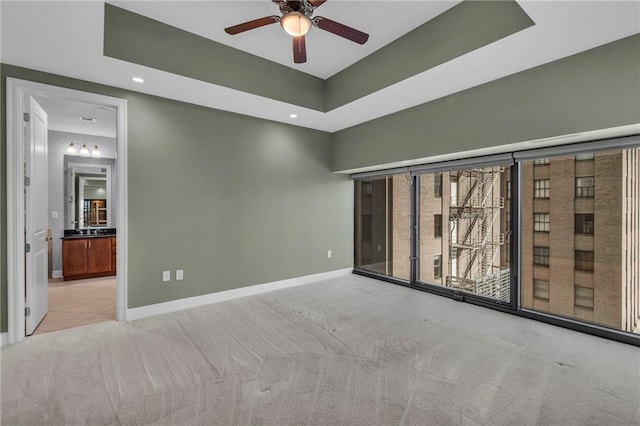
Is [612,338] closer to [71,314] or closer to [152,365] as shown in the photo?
[152,365]

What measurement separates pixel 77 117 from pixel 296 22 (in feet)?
14.8

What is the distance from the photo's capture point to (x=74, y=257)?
17.0 ft

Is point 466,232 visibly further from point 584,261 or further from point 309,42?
point 309,42

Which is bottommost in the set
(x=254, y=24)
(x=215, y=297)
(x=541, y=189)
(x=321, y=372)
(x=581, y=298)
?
(x=321, y=372)

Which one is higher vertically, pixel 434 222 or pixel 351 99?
pixel 351 99

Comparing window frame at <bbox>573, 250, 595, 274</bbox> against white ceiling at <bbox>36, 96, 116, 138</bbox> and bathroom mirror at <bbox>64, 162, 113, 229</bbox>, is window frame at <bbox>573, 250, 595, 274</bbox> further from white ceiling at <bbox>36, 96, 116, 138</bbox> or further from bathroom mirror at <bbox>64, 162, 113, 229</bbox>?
bathroom mirror at <bbox>64, 162, 113, 229</bbox>

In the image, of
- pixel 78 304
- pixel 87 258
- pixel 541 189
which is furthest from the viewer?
pixel 87 258

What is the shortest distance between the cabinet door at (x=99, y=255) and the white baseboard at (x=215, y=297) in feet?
9.20

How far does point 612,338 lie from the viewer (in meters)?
2.78

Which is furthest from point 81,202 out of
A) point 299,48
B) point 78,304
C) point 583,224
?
point 583,224

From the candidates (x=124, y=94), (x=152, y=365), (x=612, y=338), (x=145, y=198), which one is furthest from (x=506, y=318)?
(x=124, y=94)

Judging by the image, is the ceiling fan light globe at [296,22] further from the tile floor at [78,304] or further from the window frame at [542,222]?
the tile floor at [78,304]

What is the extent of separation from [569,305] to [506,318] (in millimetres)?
646

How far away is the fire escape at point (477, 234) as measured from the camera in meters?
3.83
